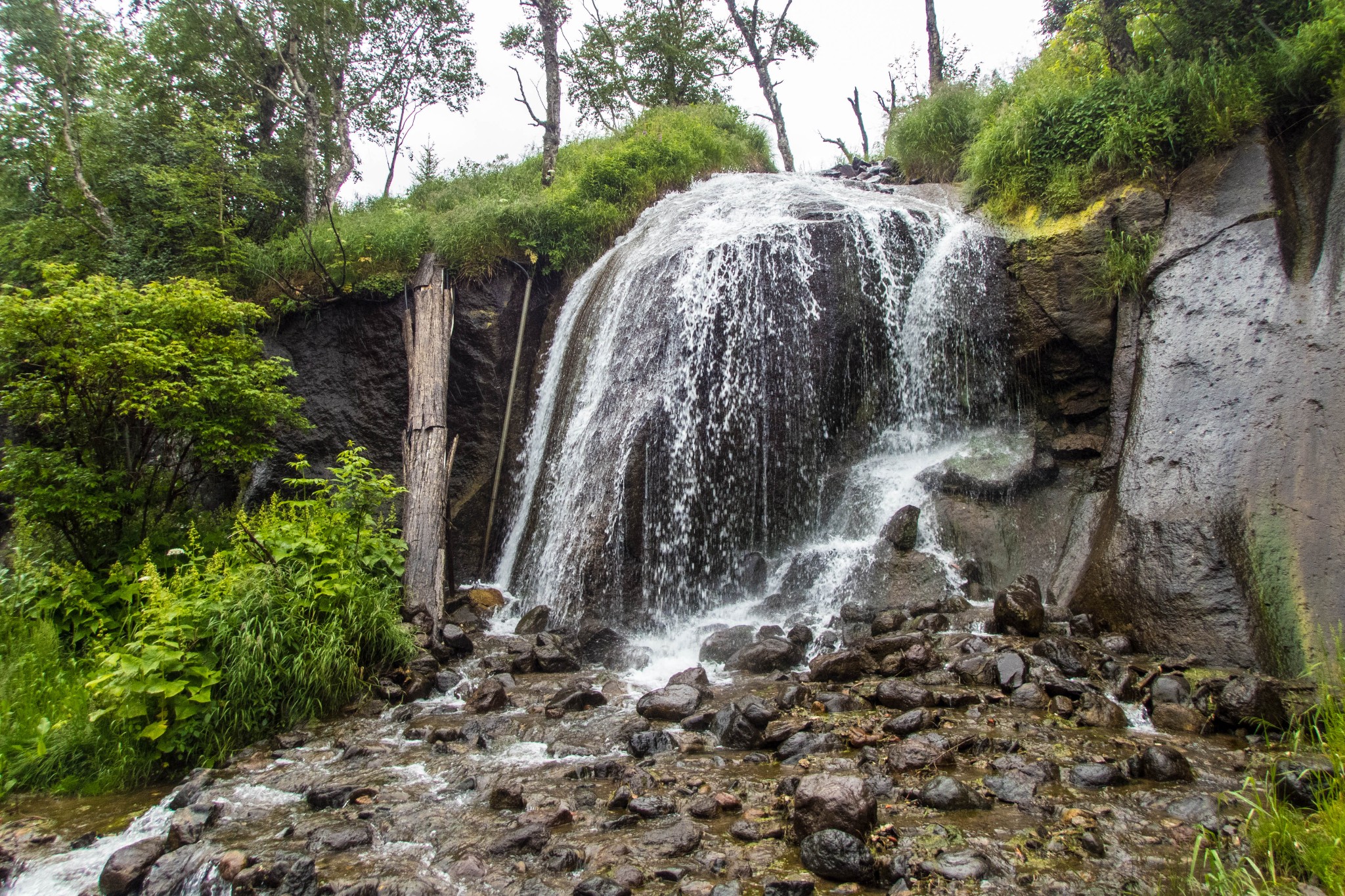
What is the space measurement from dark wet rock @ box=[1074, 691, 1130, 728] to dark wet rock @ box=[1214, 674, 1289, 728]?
49 cm

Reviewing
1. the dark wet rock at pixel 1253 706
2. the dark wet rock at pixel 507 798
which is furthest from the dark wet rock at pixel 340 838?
the dark wet rock at pixel 1253 706

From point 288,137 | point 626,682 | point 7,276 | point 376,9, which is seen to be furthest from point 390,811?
point 376,9

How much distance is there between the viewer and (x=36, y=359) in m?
6.75

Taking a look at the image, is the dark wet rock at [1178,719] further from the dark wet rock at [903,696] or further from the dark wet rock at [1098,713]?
the dark wet rock at [903,696]

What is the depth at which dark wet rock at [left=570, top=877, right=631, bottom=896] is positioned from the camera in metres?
2.83

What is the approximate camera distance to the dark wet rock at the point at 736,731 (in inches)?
170

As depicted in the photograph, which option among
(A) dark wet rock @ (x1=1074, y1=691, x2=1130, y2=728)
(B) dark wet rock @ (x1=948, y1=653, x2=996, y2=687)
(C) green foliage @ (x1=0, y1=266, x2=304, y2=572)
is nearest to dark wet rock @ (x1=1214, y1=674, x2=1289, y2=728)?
(A) dark wet rock @ (x1=1074, y1=691, x2=1130, y2=728)

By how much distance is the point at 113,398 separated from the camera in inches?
280

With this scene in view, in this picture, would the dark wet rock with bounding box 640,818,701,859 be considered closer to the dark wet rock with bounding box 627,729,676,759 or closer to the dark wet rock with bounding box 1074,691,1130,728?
the dark wet rock with bounding box 627,729,676,759

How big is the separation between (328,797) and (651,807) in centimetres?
182

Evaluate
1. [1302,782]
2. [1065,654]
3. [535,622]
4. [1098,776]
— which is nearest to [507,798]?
[1098,776]

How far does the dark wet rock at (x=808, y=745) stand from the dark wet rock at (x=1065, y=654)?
2024 millimetres

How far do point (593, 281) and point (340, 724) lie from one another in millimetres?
8005

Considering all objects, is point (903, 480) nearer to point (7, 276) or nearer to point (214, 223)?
point (214, 223)
